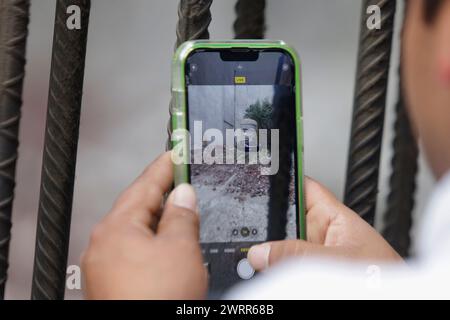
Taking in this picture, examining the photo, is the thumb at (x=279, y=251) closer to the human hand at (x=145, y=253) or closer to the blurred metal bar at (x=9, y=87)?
the human hand at (x=145, y=253)

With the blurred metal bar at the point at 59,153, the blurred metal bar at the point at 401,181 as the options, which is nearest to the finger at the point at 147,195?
the blurred metal bar at the point at 59,153

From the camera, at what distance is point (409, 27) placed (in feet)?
1.65

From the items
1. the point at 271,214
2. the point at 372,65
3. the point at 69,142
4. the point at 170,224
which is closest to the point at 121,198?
the point at 170,224

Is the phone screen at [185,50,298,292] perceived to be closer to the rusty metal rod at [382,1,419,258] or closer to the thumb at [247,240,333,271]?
the thumb at [247,240,333,271]

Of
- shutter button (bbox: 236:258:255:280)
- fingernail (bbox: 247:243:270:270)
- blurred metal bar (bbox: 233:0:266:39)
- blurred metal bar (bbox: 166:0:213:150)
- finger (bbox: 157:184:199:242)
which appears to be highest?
blurred metal bar (bbox: 233:0:266:39)

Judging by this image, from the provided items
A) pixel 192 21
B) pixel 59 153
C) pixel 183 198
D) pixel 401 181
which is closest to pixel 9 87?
pixel 59 153

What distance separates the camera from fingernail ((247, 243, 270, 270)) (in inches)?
25.4

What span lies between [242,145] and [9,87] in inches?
12.3

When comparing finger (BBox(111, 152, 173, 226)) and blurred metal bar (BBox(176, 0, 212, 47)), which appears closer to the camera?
finger (BBox(111, 152, 173, 226))

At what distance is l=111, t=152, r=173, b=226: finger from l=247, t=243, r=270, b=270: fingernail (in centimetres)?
10

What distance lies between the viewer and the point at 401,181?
1.21m

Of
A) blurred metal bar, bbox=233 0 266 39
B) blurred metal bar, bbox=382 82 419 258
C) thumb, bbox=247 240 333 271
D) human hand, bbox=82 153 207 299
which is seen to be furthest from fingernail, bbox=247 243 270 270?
blurred metal bar, bbox=382 82 419 258

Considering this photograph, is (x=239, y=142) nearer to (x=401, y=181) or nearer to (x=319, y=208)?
(x=319, y=208)

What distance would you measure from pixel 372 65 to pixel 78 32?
351 millimetres
